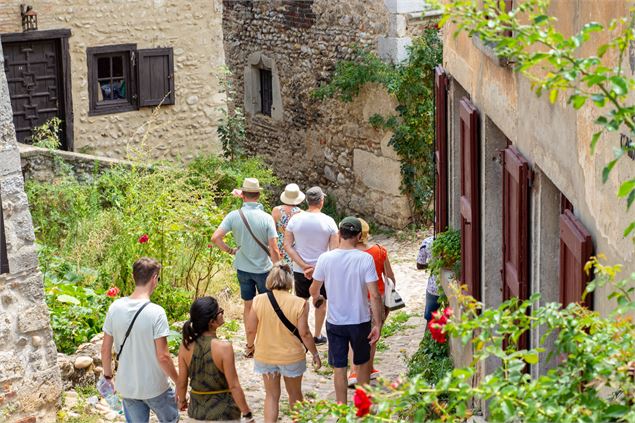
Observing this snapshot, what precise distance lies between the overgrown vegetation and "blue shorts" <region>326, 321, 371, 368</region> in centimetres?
249

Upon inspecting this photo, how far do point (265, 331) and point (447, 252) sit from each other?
1789 millimetres

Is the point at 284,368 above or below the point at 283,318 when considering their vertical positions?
below

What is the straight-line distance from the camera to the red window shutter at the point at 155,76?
15.4 m

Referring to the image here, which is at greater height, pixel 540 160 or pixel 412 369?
pixel 540 160

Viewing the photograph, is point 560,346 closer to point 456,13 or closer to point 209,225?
point 456,13

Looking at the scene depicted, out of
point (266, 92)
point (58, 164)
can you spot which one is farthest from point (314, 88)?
point (58, 164)

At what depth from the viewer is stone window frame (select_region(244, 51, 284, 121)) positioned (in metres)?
16.7

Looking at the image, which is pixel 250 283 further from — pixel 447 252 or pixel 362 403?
pixel 362 403

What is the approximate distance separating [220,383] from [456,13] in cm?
405

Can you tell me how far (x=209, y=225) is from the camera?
37.1ft

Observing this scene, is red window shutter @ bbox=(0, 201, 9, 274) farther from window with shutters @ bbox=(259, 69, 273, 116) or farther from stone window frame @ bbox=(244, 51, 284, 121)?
window with shutters @ bbox=(259, 69, 273, 116)

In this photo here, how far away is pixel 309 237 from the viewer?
912 centimetres

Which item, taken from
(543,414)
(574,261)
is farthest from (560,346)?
(574,261)

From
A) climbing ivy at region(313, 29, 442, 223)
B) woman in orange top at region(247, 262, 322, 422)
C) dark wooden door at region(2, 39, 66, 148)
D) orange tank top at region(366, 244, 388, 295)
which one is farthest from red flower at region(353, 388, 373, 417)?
dark wooden door at region(2, 39, 66, 148)
